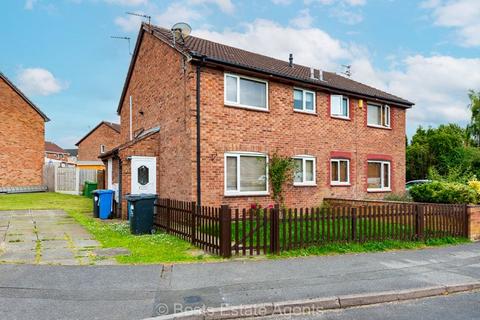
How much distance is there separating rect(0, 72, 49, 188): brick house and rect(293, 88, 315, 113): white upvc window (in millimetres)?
22174

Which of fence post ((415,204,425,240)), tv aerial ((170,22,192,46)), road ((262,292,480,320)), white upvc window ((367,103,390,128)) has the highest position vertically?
tv aerial ((170,22,192,46))

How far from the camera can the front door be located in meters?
13.5

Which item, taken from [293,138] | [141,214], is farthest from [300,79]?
[141,214]

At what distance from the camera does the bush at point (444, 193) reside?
12.2 meters

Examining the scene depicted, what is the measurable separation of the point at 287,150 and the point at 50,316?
34.9 feet

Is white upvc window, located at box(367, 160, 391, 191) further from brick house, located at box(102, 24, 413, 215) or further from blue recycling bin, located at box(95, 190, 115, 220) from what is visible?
blue recycling bin, located at box(95, 190, 115, 220)

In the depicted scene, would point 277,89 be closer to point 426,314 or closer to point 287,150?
point 287,150

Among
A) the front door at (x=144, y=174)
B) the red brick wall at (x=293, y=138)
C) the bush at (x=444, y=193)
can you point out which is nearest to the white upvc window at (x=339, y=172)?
the red brick wall at (x=293, y=138)

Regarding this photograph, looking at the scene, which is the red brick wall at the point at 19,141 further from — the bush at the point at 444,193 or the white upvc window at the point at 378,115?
the bush at the point at 444,193

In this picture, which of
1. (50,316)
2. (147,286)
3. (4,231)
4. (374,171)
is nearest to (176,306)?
(147,286)

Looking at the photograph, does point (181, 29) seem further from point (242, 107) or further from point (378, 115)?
point (378, 115)

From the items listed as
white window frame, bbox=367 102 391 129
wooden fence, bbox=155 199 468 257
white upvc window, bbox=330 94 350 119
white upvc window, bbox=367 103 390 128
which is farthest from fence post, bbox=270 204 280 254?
white window frame, bbox=367 102 391 129

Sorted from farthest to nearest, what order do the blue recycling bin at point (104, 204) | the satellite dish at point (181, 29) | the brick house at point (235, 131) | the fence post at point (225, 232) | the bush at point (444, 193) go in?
the blue recycling bin at point (104, 204) < the satellite dish at point (181, 29) < the brick house at point (235, 131) < the bush at point (444, 193) < the fence post at point (225, 232)

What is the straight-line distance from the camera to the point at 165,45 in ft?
47.2
